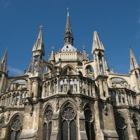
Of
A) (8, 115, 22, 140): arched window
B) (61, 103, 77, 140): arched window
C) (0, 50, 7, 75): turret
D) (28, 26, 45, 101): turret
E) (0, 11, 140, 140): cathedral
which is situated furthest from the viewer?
(0, 50, 7, 75): turret

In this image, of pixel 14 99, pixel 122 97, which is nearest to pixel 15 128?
pixel 14 99

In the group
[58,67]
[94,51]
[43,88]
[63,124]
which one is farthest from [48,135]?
[58,67]

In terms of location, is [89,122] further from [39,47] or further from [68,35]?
[68,35]

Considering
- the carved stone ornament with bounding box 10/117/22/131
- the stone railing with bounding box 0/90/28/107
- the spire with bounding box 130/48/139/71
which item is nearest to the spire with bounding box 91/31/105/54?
the spire with bounding box 130/48/139/71

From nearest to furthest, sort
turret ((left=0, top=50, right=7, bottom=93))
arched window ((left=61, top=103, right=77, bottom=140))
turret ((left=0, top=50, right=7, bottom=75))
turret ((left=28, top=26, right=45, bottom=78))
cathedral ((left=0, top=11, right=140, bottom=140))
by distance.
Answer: arched window ((left=61, top=103, right=77, bottom=140))
cathedral ((left=0, top=11, right=140, bottom=140))
turret ((left=28, top=26, right=45, bottom=78))
turret ((left=0, top=50, right=7, bottom=93))
turret ((left=0, top=50, right=7, bottom=75))

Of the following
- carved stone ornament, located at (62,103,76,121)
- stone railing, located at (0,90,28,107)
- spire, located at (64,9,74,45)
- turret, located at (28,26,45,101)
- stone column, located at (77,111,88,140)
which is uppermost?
spire, located at (64,9,74,45)

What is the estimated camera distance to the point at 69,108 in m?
A: 20.1

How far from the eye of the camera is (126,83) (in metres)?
31.3

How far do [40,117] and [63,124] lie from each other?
8.30ft

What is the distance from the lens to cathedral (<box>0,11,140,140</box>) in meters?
19.5

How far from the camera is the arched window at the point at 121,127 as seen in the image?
23172 millimetres

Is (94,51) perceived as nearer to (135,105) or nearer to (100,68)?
(100,68)

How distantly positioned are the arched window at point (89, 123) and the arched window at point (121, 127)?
4.74 m

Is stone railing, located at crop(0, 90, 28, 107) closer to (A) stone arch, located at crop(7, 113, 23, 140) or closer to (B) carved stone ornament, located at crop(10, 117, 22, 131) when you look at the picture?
(A) stone arch, located at crop(7, 113, 23, 140)
